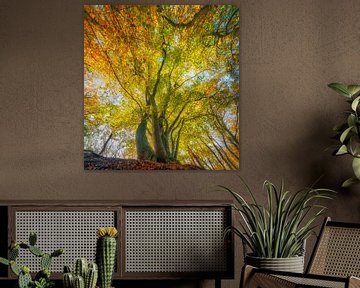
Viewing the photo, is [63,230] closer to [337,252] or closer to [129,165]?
[129,165]

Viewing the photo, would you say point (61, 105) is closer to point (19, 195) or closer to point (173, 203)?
point (19, 195)

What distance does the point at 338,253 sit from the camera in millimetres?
4410

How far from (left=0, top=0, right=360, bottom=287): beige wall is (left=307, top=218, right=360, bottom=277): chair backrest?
1.20m

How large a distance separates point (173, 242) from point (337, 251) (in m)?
1.22

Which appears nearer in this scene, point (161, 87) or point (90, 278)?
point (90, 278)

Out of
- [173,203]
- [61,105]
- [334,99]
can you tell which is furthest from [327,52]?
[61,105]

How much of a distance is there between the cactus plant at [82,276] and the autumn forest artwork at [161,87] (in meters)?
1.95

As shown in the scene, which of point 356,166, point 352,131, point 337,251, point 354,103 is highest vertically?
point 354,103

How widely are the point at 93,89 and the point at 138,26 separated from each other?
57cm

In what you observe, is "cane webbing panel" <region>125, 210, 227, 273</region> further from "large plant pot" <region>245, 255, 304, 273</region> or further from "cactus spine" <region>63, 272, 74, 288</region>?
"cactus spine" <region>63, 272, 74, 288</region>

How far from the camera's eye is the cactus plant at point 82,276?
11.8ft

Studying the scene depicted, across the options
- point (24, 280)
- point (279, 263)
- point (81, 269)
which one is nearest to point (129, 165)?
point (279, 263)

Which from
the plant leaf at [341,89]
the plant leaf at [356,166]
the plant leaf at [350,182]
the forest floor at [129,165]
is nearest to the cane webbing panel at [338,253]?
the plant leaf at [356,166]

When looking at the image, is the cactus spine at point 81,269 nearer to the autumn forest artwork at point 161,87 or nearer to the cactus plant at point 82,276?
the cactus plant at point 82,276
